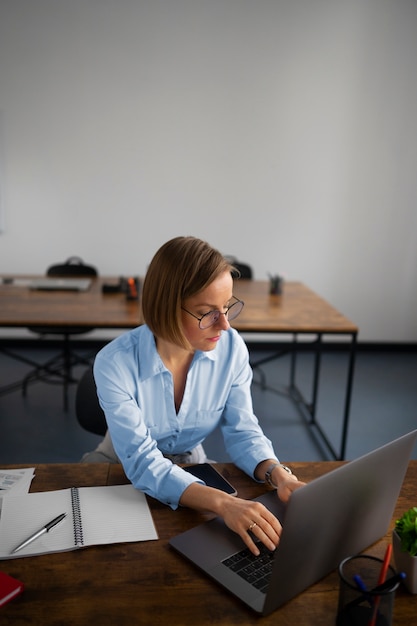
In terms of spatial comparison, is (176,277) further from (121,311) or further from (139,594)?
(121,311)

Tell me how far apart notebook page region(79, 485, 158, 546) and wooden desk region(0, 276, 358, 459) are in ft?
4.78

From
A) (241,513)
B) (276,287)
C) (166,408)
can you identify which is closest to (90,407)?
(166,408)

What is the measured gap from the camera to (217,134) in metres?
4.32

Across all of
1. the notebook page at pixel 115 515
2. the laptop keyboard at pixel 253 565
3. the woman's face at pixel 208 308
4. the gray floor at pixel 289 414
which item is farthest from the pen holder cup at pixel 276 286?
the laptop keyboard at pixel 253 565

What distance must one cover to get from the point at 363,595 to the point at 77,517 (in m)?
0.60

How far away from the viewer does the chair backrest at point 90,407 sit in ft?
6.08

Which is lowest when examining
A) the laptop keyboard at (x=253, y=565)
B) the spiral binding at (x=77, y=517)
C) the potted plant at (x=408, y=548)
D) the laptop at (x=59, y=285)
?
the laptop keyboard at (x=253, y=565)

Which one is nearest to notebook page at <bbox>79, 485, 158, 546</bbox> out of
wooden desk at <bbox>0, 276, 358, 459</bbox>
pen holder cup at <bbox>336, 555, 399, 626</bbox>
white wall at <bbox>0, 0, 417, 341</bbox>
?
pen holder cup at <bbox>336, 555, 399, 626</bbox>

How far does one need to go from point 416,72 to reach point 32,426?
383cm

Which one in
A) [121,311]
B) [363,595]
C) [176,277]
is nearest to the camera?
[363,595]

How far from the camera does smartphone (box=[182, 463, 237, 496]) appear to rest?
4.21 feet

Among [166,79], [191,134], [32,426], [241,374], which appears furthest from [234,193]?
[241,374]

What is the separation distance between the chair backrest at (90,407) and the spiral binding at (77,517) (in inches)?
24.0

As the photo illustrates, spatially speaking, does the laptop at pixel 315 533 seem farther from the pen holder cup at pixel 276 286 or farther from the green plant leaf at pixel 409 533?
the pen holder cup at pixel 276 286
